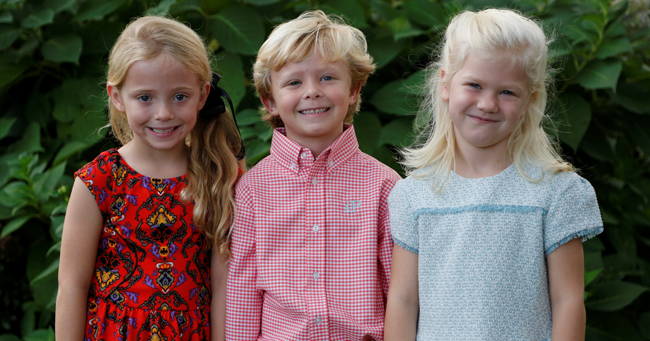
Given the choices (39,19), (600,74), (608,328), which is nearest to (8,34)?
(39,19)

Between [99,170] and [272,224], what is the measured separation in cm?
57

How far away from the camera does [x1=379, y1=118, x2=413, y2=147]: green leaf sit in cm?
255

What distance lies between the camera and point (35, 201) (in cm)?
253

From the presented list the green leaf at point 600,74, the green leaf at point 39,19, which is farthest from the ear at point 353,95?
the green leaf at point 39,19

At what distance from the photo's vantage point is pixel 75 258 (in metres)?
1.96

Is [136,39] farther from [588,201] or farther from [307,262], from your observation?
[588,201]

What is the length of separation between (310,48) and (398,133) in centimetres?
73

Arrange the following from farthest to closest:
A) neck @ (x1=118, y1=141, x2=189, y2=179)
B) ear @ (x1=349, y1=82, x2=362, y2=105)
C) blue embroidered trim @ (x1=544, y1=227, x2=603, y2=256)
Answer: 1. ear @ (x1=349, y1=82, x2=362, y2=105)
2. neck @ (x1=118, y1=141, x2=189, y2=179)
3. blue embroidered trim @ (x1=544, y1=227, x2=603, y2=256)

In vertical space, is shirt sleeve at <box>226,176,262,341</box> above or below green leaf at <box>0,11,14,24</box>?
below

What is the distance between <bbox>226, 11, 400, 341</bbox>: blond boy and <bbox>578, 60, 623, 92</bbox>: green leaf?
1107 millimetres

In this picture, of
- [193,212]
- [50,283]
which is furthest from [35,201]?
[193,212]

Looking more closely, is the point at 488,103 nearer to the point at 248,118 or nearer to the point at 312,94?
the point at 312,94

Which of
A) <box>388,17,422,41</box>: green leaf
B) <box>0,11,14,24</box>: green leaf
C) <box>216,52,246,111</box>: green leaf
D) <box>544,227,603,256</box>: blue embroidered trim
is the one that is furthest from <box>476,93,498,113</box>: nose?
<box>0,11,14,24</box>: green leaf

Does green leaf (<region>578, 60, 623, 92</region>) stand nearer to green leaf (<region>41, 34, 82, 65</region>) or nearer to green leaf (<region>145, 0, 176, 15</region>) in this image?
green leaf (<region>145, 0, 176, 15</region>)
